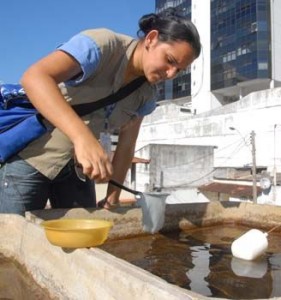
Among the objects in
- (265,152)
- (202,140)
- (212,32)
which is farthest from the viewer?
(212,32)

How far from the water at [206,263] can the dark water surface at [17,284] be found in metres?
0.65

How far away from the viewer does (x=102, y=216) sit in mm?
Answer: 2811

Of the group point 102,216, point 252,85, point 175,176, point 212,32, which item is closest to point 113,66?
point 102,216

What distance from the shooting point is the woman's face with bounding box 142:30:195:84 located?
1.98 metres

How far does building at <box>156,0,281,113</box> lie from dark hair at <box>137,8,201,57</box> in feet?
121

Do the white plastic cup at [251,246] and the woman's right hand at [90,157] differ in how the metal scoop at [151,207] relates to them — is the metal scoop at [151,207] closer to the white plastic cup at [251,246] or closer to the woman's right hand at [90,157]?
the white plastic cup at [251,246]

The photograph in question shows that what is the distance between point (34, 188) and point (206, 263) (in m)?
1.12

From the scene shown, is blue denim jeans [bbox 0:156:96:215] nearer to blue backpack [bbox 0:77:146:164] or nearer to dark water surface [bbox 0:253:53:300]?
blue backpack [bbox 0:77:146:164]

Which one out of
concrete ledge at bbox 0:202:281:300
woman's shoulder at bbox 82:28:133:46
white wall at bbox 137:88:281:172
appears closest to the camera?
concrete ledge at bbox 0:202:281:300

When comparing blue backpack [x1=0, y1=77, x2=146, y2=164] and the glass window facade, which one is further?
the glass window facade

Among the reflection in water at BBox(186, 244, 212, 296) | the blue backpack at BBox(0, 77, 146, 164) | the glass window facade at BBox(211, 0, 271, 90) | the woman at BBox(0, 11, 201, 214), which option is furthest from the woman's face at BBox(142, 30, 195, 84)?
the glass window facade at BBox(211, 0, 271, 90)

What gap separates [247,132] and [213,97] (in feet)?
46.6

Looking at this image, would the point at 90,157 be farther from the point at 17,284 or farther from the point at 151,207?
the point at 151,207

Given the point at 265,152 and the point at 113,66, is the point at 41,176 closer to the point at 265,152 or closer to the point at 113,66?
the point at 113,66
